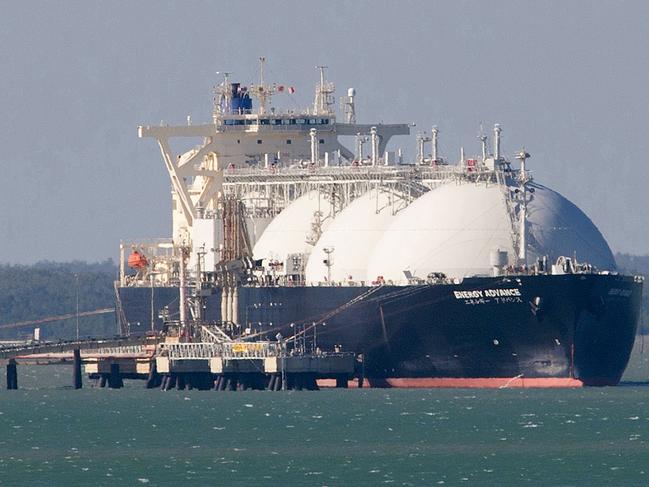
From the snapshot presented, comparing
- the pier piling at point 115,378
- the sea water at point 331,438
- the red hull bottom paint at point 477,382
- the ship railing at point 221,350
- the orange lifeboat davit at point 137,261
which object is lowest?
the sea water at point 331,438

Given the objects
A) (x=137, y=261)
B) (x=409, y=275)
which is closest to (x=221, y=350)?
(x=409, y=275)

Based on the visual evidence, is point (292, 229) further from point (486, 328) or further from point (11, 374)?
point (486, 328)

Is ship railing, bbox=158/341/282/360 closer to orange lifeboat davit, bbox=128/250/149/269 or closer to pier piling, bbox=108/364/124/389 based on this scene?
pier piling, bbox=108/364/124/389

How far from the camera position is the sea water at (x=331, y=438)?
75188 mm

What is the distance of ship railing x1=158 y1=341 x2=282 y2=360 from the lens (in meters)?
111

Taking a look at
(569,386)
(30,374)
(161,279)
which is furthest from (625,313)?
(30,374)

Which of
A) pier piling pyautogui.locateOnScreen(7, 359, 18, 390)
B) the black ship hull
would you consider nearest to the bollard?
pier piling pyautogui.locateOnScreen(7, 359, 18, 390)

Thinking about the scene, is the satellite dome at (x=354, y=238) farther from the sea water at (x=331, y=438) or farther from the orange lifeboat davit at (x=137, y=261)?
the orange lifeboat davit at (x=137, y=261)

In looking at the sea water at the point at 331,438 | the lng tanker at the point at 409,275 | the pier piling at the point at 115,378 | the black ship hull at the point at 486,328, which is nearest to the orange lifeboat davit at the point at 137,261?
the lng tanker at the point at 409,275

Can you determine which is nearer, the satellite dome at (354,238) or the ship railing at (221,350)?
the ship railing at (221,350)

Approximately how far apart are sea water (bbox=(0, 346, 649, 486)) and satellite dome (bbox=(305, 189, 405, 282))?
6.62 m

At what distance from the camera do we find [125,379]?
5217 inches

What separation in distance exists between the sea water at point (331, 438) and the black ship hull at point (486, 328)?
1.08m

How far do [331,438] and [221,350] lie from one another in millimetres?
25874
